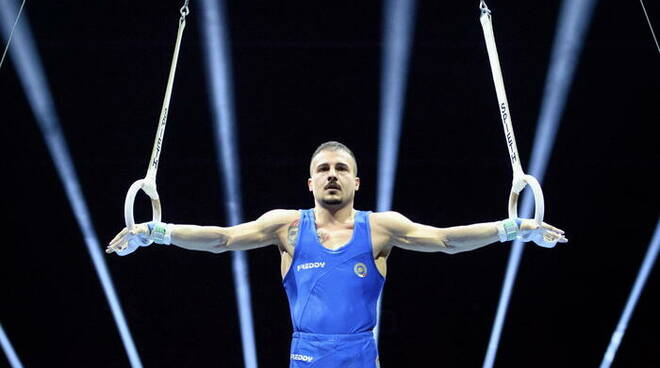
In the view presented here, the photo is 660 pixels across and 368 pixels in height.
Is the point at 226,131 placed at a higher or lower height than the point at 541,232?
higher

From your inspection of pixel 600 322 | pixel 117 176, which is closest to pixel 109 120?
pixel 117 176

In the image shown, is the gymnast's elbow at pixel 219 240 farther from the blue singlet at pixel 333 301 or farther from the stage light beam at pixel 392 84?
the stage light beam at pixel 392 84

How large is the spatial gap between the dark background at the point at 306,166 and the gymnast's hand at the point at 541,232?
2.83 metres

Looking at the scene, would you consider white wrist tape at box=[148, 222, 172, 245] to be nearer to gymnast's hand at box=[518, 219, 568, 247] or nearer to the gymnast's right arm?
the gymnast's right arm

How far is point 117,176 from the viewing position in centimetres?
642

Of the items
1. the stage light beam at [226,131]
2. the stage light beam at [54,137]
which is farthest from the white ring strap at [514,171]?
the stage light beam at [54,137]

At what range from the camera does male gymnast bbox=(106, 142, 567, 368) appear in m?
3.27

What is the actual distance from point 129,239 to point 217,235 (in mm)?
467

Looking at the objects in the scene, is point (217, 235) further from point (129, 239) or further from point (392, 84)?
point (392, 84)

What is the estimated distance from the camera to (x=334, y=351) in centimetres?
321

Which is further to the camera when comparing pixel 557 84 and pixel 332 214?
pixel 557 84

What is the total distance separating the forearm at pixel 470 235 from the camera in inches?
137

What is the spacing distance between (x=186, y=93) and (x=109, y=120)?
78cm

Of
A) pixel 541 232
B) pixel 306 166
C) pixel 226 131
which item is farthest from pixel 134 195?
pixel 306 166
